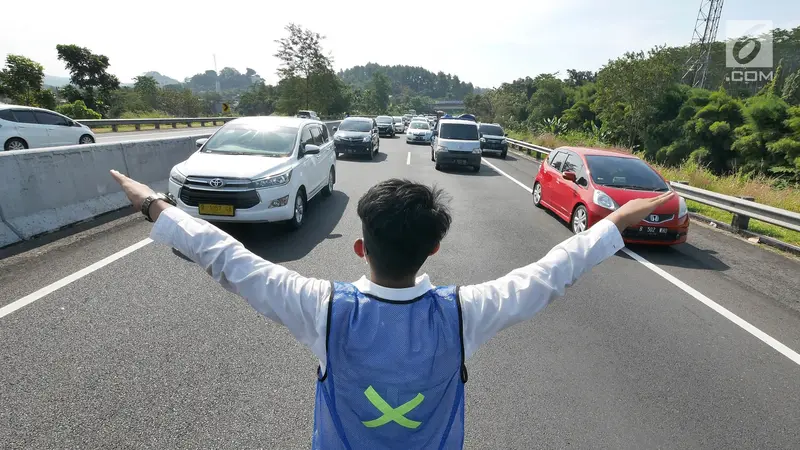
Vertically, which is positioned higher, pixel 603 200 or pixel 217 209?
A: pixel 217 209

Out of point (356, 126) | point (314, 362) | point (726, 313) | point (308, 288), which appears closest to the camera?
point (308, 288)

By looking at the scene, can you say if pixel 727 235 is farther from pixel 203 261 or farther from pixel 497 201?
pixel 203 261

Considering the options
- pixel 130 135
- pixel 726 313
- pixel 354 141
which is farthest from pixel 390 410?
pixel 130 135

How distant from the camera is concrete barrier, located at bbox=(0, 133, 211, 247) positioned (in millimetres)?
5898

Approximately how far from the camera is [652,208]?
1.57 meters

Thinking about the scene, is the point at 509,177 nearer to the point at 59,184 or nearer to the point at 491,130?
the point at 491,130

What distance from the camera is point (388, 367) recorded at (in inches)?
46.8

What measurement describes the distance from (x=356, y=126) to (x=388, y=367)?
19.6 metres

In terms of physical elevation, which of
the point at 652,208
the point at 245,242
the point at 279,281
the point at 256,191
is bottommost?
the point at 245,242

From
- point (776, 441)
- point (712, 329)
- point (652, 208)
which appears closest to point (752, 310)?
point (712, 329)

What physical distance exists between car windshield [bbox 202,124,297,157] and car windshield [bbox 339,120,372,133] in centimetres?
1174

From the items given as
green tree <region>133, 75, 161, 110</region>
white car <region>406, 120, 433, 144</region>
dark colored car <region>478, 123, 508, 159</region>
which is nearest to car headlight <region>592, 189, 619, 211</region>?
dark colored car <region>478, 123, 508, 159</region>

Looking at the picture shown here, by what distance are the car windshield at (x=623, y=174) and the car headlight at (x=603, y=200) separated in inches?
16.3

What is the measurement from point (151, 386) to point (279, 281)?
2446 mm
